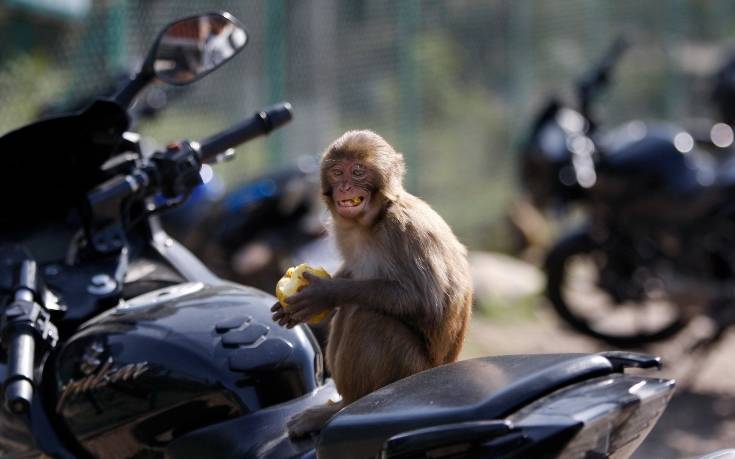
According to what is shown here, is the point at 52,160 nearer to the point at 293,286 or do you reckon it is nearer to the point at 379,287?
the point at 293,286

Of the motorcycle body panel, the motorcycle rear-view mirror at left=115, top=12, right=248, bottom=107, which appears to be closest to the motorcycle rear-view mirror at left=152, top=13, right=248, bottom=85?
the motorcycle rear-view mirror at left=115, top=12, right=248, bottom=107

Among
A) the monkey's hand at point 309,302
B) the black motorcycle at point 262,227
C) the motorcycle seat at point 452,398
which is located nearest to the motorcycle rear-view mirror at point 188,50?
the monkey's hand at point 309,302

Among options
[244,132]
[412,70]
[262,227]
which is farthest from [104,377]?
[412,70]

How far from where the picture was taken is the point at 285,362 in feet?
7.01

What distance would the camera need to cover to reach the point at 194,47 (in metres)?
2.68

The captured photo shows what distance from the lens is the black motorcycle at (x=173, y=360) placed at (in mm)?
1606

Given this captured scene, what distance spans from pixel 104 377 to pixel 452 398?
79 cm

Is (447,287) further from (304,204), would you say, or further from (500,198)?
(500,198)

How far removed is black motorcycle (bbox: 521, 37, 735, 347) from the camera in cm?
617

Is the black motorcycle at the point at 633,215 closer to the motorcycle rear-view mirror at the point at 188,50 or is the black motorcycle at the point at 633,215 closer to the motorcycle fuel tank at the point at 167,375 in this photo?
the motorcycle rear-view mirror at the point at 188,50

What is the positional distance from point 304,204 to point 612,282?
7.30ft

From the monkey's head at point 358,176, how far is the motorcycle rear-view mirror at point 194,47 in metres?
0.62

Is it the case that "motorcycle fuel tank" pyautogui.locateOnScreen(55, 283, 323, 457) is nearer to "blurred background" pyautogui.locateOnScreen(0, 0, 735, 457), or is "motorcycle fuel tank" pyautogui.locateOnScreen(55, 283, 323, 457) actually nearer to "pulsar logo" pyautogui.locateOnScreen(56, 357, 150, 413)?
"pulsar logo" pyautogui.locateOnScreen(56, 357, 150, 413)

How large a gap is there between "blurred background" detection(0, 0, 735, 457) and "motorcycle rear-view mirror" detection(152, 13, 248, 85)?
3075 mm
